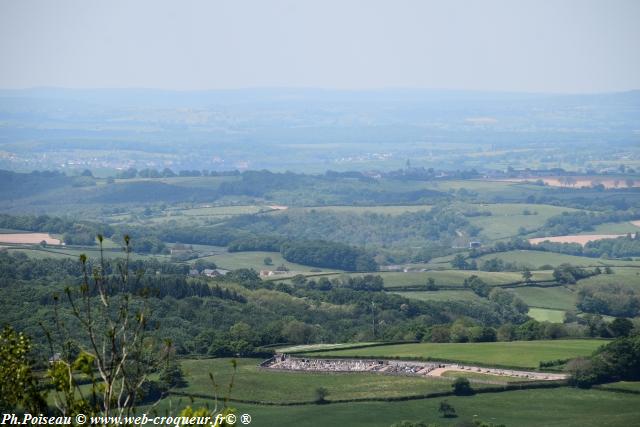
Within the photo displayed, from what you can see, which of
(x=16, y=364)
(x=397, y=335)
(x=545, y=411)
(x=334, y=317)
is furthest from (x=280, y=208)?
(x=16, y=364)

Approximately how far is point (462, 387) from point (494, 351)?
1101 centimetres

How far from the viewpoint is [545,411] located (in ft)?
170

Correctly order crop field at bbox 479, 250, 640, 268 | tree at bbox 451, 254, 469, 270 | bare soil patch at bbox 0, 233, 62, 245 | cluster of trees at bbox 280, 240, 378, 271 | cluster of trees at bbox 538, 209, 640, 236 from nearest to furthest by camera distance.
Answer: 1. crop field at bbox 479, 250, 640, 268
2. bare soil patch at bbox 0, 233, 62, 245
3. tree at bbox 451, 254, 469, 270
4. cluster of trees at bbox 280, 240, 378, 271
5. cluster of trees at bbox 538, 209, 640, 236

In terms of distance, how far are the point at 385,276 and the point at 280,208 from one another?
76.8 meters

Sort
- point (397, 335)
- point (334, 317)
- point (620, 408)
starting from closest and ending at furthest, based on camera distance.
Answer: point (620, 408) → point (397, 335) → point (334, 317)

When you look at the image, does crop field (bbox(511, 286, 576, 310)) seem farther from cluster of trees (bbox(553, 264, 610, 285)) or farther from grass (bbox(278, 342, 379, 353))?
grass (bbox(278, 342, 379, 353))

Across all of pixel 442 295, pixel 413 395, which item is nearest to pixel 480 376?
pixel 413 395

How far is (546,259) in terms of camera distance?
127812 millimetres

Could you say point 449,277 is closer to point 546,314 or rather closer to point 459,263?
point 546,314

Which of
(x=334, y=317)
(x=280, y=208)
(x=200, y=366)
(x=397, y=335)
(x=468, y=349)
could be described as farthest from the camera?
(x=280, y=208)

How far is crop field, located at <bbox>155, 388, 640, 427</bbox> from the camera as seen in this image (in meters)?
50.1

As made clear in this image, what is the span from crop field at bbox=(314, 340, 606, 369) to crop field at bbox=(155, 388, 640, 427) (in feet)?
22.4

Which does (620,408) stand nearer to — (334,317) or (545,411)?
(545,411)

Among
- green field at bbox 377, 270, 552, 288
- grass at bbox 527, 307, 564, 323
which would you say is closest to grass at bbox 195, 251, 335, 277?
green field at bbox 377, 270, 552, 288
